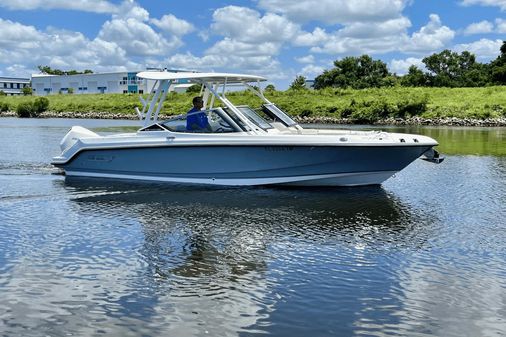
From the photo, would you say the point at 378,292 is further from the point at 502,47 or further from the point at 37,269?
the point at 502,47

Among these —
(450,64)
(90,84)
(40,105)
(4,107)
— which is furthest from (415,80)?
(90,84)

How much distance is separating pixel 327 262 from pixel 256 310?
79.2 inches

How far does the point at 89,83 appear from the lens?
13138cm

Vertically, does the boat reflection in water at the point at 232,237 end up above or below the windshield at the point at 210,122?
below

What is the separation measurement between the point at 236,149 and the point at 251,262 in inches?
225

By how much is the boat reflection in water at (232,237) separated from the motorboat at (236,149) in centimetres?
39

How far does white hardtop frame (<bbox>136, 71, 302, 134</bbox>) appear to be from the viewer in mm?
13805

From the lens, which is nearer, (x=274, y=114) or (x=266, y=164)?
(x=266, y=164)

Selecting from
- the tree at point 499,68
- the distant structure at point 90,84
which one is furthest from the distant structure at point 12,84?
the tree at point 499,68

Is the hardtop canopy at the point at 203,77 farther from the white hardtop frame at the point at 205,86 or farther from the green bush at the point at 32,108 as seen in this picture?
the green bush at the point at 32,108

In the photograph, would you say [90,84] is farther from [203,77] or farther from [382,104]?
[203,77]

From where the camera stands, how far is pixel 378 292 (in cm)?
657

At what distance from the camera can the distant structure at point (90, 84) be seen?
123812mm

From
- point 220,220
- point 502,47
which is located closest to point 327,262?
point 220,220
